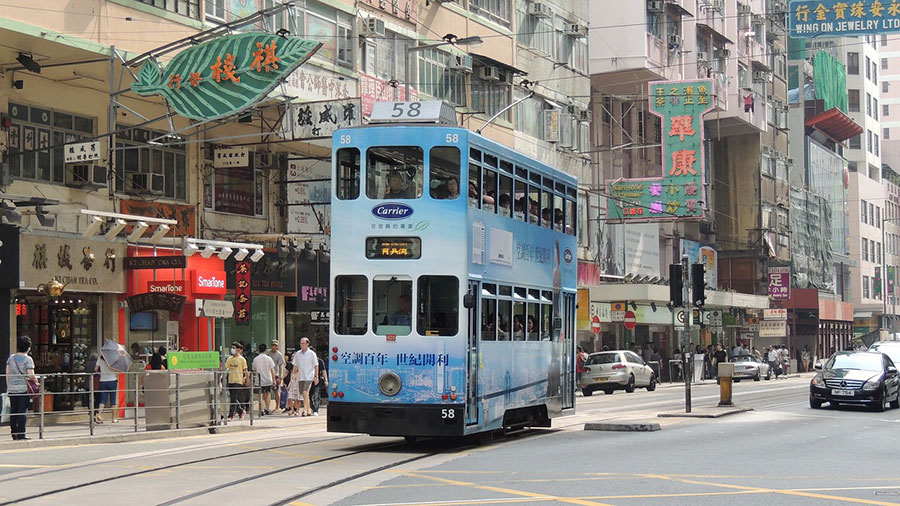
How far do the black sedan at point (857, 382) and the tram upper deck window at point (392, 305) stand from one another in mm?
16556

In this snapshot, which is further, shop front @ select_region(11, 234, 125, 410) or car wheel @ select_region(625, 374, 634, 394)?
car wheel @ select_region(625, 374, 634, 394)

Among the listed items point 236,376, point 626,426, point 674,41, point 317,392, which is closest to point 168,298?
point 236,376

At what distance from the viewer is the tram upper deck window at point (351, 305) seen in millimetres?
18609

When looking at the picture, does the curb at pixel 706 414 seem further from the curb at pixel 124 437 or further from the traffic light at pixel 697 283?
→ the curb at pixel 124 437

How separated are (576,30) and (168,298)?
91.8 ft

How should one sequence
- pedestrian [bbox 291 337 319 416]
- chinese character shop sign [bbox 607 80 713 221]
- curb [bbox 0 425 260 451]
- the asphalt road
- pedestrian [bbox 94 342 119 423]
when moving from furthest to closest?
chinese character shop sign [bbox 607 80 713 221], pedestrian [bbox 291 337 319 416], pedestrian [bbox 94 342 119 423], curb [bbox 0 425 260 451], the asphalt road

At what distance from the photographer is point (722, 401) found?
3047 cm

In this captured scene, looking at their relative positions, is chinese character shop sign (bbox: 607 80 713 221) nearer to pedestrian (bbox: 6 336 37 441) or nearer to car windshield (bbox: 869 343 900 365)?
car windshield (bbox: 869 343 900 365)

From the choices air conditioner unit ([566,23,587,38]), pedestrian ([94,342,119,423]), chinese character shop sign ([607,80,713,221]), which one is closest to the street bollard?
pedestrian ([94,342,119,423])

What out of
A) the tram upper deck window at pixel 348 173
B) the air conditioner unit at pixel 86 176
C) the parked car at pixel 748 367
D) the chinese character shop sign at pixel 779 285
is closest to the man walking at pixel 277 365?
the air conditioner unit at pixel 86 176

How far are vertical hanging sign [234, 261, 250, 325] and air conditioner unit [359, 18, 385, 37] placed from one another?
22.8ft

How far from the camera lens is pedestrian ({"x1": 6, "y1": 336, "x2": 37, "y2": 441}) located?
21688mm

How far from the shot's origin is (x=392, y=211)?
1852cm

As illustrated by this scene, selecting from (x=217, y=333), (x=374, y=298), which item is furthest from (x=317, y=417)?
(x=374, y=298)
